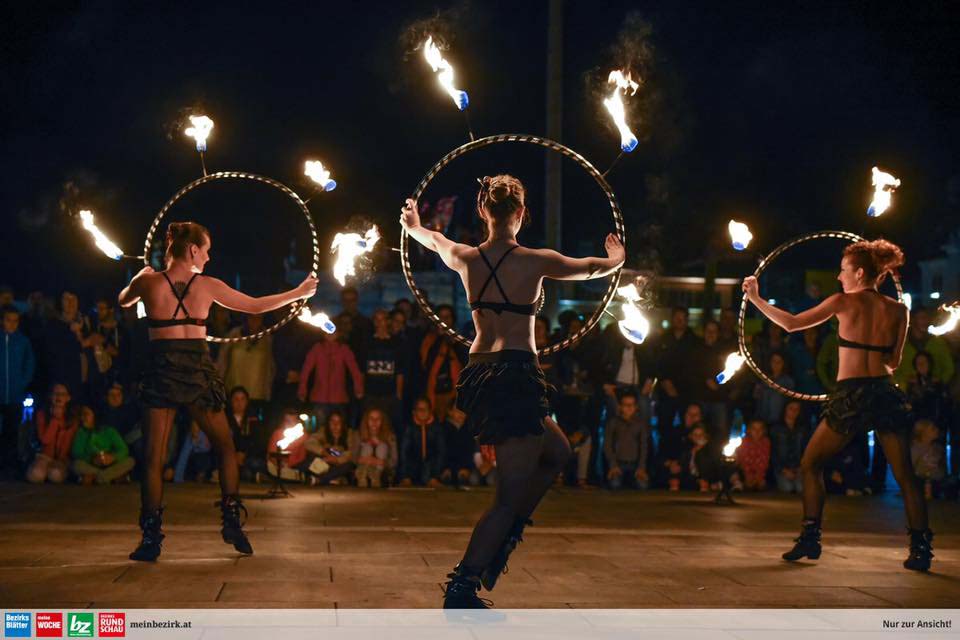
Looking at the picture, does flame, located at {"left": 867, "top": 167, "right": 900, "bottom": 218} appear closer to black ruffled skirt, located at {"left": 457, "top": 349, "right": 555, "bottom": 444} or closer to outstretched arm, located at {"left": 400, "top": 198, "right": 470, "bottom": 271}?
outstretched arm, located at {"left": 400, "top": 198, "right": 470, "bottom": 271}

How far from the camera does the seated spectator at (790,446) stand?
1341cm

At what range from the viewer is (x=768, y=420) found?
13664 millimetres

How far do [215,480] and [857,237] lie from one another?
7256mm

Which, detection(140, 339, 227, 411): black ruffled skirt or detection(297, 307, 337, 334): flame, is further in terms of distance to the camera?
detection(297, 307, 337, 334): flame

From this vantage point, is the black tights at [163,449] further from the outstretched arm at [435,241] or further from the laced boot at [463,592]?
the laced boot at [463,592]

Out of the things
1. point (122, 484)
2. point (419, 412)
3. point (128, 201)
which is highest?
point (128, 201)

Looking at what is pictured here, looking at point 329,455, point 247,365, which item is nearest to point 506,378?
point 329,455

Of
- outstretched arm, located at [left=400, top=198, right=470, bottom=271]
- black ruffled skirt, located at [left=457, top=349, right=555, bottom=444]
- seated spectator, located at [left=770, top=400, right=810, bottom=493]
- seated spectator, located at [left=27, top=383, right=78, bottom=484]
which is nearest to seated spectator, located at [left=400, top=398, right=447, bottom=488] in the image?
seated spectator, located at [left=27, top=383, right=78, bottom=484]

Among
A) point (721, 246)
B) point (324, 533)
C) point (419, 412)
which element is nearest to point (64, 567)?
point (324, 533)

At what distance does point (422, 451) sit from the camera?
13148mm

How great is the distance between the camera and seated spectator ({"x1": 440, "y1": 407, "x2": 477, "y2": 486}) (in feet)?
43.2

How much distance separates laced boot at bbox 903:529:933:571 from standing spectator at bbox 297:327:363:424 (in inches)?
272
